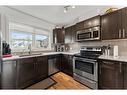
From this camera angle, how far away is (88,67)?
2.97 m

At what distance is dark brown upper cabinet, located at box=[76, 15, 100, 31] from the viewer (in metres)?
3.08

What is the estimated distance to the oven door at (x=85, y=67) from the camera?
2.76m

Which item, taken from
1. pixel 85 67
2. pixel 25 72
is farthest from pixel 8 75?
pixel 85 67

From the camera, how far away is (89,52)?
143 inches

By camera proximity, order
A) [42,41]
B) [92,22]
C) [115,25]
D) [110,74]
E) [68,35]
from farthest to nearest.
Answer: [42,41] → [68,35] → [92,22] → [115,25] → [110,74]

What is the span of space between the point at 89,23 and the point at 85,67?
4.68 feet

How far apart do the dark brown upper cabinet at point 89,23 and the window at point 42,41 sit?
1.83 m

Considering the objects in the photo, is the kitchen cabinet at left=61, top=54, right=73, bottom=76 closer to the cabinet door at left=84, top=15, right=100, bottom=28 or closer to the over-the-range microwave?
the over-the-range microwave

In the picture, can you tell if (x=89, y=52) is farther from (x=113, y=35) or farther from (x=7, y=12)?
(x=7, y=12)

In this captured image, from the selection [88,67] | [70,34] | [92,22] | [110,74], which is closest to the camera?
[110,74]

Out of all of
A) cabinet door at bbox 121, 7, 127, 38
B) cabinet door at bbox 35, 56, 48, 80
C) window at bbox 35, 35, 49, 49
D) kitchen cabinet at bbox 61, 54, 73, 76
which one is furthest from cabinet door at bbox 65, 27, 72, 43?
cabinet door at bbox 121, 7, 127, 38

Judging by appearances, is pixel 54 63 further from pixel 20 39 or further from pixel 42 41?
pixel 20 39

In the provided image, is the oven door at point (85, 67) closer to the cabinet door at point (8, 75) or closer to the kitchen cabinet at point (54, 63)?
the kitchen cabinet at point (54, 63)
